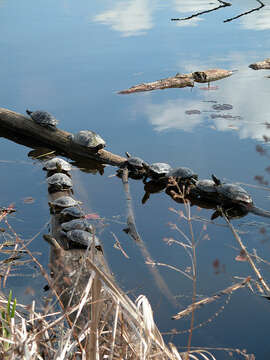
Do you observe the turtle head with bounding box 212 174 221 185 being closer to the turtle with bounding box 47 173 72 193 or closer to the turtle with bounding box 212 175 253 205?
the turtle with bounding box 212 175 253 205

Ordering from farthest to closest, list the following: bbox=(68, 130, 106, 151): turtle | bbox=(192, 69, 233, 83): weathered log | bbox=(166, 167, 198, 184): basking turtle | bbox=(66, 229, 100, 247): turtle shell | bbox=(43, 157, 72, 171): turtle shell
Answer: bbox=(192, 69, 233, 83): weathered log
bbox=(68, 130, 106, 151): turtle
bbox=(43, 157, 72, 171): turtle shell
bbox=(166, 167, 198, 184): basking turtle
bbox=(66, 229, 100, 247): turtle shell

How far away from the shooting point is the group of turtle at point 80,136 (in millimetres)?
6469

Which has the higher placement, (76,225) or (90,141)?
(90,141)

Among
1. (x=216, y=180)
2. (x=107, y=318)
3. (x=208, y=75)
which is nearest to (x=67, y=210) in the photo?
(x=216, y=180)

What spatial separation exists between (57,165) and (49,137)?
41.4 inches

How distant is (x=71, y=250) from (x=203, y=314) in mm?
1300

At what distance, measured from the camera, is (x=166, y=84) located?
9.82 metres

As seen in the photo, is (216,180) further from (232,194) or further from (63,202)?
(63,202)

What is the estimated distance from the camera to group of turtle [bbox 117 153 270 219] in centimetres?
526

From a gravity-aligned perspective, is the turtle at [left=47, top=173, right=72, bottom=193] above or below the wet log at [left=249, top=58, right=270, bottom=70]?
below

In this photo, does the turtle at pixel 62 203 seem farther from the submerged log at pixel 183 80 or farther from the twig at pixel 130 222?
the submerged log at pixel 183 80

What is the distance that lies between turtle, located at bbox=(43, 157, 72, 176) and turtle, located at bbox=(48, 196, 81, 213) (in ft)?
2.91

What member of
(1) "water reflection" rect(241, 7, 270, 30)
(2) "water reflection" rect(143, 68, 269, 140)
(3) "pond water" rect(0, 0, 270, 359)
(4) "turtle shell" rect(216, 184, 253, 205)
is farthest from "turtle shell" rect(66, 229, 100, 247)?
(1) "water reflection" rect(241, 7, 270, 30)

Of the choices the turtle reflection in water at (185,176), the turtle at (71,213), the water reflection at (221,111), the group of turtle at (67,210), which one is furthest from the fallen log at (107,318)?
the water reflection at (221,111)
